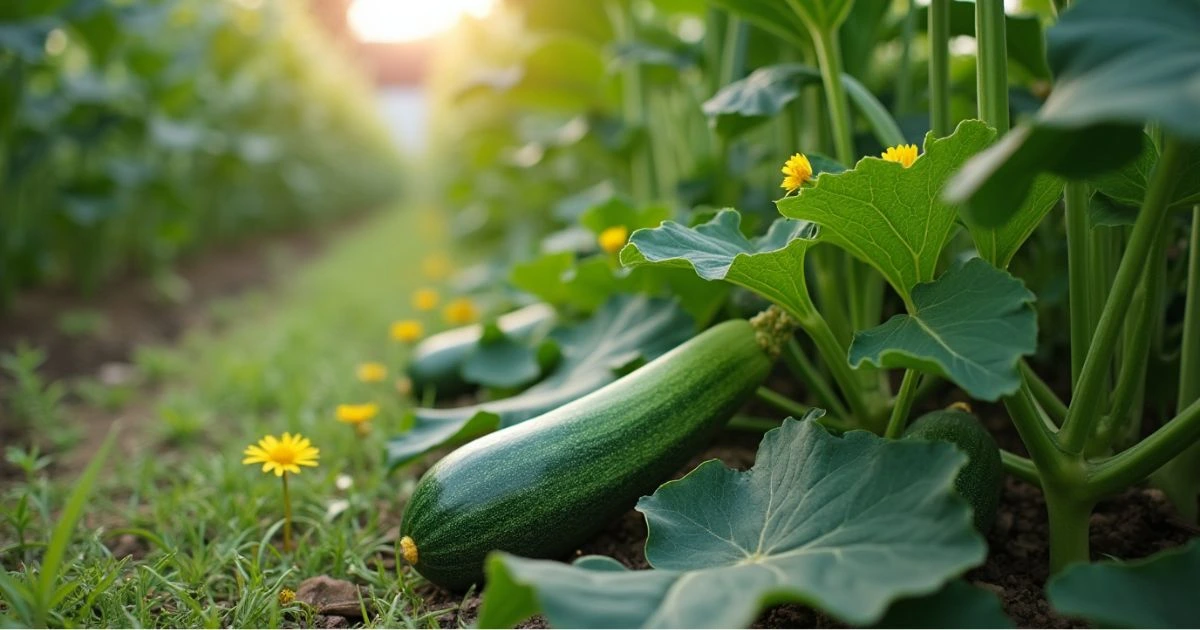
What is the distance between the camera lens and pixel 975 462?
48.6 inches

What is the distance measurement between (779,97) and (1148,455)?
2.60ft

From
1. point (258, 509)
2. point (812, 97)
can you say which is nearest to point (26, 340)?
point (258, 509)

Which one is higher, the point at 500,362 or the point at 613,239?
the point at 613,239

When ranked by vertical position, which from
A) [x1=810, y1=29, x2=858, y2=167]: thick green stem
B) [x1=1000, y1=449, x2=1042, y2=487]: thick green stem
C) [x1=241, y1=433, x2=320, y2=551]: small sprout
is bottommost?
[x1=1000, y1=449, x2=1042, y2=487]: thick green stem

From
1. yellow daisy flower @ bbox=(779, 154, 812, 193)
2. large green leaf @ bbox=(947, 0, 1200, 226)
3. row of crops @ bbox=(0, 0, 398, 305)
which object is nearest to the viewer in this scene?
large green leaf @ bbox=(947, 0, 1200, 226)

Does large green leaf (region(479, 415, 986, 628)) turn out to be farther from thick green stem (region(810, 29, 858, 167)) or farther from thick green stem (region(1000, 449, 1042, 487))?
thick green stem (region(810, 29, 858, 167))

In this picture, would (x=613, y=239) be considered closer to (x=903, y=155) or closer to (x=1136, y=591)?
(x=903, y=155)

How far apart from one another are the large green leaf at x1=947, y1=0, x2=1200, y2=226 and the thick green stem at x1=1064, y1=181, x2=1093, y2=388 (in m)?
0.28

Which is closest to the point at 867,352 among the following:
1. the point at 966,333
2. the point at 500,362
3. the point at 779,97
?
the point at 966,333

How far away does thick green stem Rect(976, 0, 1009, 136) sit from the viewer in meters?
1.17

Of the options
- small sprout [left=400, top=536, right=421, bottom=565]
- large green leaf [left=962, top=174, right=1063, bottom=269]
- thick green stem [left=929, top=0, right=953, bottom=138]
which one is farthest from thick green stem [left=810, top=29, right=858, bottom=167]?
small sprout [left=400, top=536, right=421, bottom=565]

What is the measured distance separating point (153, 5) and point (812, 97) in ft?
10.9

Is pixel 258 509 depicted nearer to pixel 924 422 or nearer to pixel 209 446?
pixel 209 446

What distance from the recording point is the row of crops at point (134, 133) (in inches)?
132
